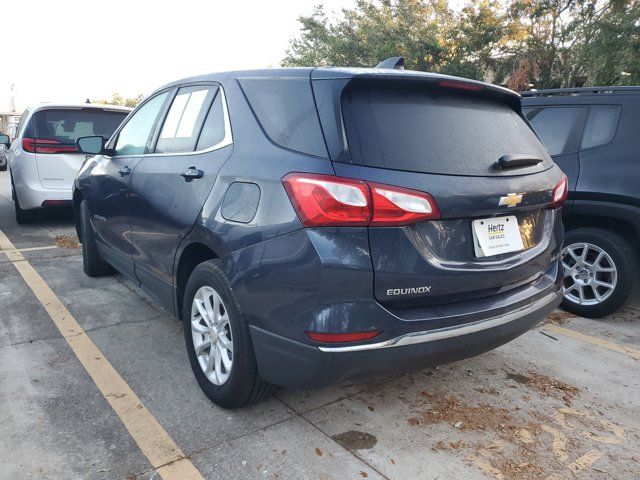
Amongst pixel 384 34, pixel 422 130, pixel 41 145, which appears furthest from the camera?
pixel 384 34

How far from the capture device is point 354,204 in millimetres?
2029

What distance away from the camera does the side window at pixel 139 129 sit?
11.8 feet

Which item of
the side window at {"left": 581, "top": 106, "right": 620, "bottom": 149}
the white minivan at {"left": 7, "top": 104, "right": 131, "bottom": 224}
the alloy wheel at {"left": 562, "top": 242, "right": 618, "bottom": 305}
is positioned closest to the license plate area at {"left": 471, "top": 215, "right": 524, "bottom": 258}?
the alloy wheel at {"left": 562, "top": 242, "right": 618, "bottom": 305}

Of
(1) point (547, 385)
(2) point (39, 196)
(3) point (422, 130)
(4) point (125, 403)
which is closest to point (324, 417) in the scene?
(4) point (125, 403)

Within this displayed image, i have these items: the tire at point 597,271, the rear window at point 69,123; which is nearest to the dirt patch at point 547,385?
the tire at point 597,271

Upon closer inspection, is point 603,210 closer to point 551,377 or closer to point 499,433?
point 551,377

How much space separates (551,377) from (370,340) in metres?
1.73

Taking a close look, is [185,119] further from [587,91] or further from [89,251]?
[587,91]

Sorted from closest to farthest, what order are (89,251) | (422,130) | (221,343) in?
(422,130) < (221,343) < (89,251)

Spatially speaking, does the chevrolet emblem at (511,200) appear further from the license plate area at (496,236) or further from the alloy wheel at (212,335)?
the alloy wheel at (212,335)

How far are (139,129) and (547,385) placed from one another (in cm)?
324

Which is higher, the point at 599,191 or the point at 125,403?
the point at 599,191

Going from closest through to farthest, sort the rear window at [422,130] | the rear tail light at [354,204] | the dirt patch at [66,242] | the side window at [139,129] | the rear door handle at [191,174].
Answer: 1. the rear tail light at [354,204]
2. the rear window at [422,130]
3. the rear door handle at [191,174]
4. the side window at [139,129]
5. the dirt patch at [66,242]

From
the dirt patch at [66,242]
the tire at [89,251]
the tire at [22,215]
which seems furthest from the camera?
the tire at [22,215]
